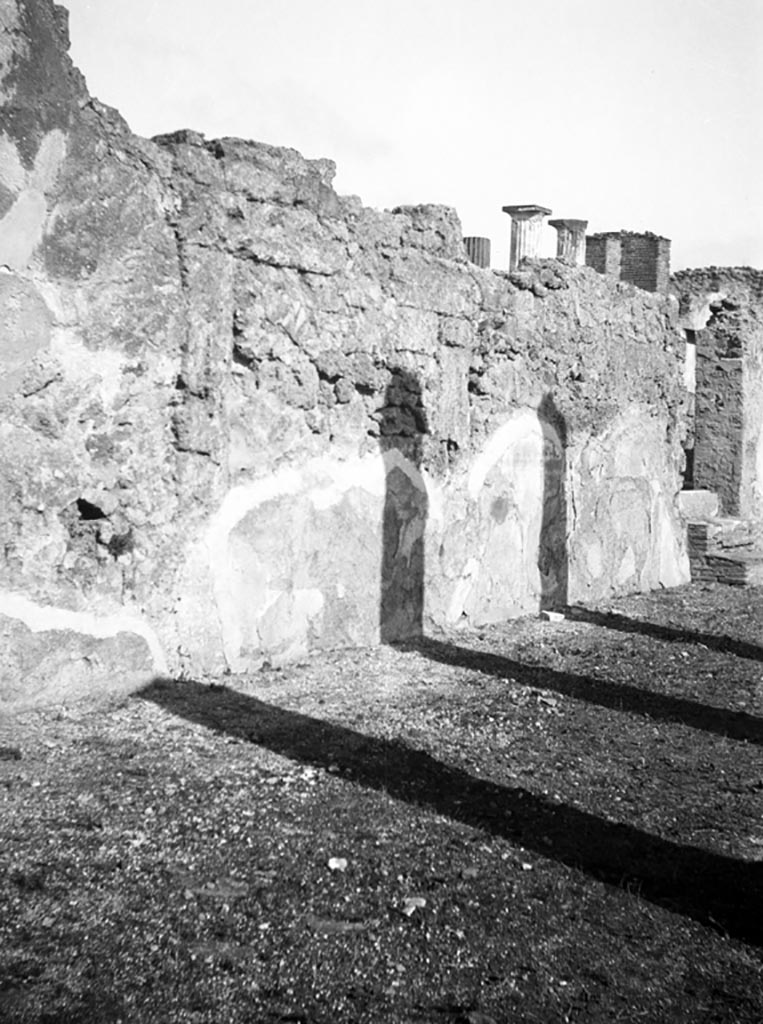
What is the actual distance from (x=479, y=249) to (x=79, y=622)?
12.0 m

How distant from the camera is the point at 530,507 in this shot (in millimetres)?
7352

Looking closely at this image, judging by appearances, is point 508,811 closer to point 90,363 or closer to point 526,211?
point 90,363

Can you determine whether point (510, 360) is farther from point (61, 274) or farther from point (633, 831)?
point (633, 831)

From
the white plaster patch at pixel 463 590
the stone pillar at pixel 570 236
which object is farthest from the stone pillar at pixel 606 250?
the white plaster patch at pixel 463 590

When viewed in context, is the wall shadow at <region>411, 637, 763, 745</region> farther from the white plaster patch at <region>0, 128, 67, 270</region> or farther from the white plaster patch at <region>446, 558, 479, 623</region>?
the white plaster patch at <region>0, 128, 67, 270</region>

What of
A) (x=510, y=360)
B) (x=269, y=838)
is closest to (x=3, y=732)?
(x=269, y=838)

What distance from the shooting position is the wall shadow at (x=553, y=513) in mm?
7492

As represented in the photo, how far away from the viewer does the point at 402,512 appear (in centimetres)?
621

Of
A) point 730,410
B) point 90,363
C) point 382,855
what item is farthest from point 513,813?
point 730,410

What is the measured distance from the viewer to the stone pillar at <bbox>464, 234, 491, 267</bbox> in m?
15.4

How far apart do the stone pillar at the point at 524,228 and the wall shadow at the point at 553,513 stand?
13801 millimetres

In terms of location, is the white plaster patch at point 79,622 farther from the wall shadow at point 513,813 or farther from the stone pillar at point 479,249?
the stone pillar at point 479,249

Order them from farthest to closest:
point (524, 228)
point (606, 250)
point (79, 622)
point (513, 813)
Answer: point (606, 250) < point (524, 228) < point (79, 622) < point (513, 813)

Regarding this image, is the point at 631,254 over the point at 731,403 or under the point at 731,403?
over
